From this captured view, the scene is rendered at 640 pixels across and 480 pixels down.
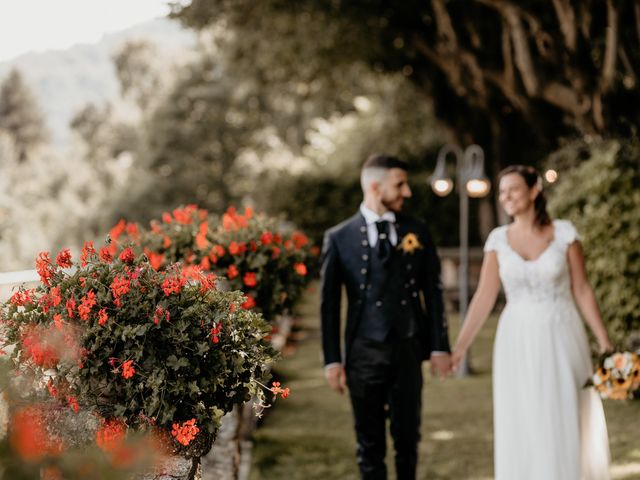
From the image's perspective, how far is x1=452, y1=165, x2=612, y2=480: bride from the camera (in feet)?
15.3

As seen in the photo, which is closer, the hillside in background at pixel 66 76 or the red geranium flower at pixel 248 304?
the red geranium flower at pixel 248 304

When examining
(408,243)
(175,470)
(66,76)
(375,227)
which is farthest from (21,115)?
(66,76)

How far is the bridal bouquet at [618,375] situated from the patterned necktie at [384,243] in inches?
53.0

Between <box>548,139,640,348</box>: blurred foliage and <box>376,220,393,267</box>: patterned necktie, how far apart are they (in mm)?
4391

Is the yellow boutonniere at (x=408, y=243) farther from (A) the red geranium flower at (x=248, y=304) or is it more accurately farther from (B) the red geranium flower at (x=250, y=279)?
(B) the red geranium flower at (x=250, y=279)

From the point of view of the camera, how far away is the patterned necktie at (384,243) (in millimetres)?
4637

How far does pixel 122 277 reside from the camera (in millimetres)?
2994

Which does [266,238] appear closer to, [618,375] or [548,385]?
[548,385]

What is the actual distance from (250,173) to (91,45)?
16795 cm

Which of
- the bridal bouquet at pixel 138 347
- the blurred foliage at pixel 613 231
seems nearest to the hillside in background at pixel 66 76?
A: the blurred foliage at pixel 613 231

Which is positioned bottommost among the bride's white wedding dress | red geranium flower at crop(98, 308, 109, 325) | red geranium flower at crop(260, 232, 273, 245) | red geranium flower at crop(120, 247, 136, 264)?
the bride's white wedding dress

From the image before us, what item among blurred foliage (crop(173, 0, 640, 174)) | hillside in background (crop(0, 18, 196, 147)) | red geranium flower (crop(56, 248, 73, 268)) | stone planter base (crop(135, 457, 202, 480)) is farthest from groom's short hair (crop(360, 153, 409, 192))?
hillside in background (crop(0, 18, 196, 147))

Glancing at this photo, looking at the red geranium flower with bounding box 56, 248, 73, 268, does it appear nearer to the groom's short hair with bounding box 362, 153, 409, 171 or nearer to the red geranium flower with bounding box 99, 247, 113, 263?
the red geranium flower with bounding box 99, 247, 113, 263

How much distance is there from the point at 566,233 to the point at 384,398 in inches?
56.9
